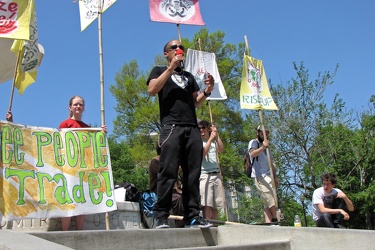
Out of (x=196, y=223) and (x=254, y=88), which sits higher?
(x=254, y=88)

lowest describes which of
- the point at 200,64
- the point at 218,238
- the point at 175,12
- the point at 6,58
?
the point at 218,238

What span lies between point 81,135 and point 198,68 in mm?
5454

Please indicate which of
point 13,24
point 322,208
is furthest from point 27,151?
point 322,208

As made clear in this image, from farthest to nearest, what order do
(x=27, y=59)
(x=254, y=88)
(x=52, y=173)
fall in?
(x=254, y=88) < (x=27, y=59) < (x=52, y=173)

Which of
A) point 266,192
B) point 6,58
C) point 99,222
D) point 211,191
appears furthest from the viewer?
point 266,192

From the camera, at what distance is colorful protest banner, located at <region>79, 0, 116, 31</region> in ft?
26.2

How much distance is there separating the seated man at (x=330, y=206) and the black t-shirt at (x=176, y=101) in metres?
2.70

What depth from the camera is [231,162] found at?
24.8 m

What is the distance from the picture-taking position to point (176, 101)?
177 inches

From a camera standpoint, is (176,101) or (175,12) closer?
(176,101)

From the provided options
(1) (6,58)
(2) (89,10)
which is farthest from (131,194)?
(2) (89,10)

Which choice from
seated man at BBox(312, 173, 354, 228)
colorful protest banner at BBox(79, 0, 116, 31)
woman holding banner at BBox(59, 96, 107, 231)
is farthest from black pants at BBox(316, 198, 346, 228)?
colorful protest banner at BBox(79, 0, 116, 31)

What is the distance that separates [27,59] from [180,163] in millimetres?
3180

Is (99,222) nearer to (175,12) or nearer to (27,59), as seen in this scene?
(27,59)
